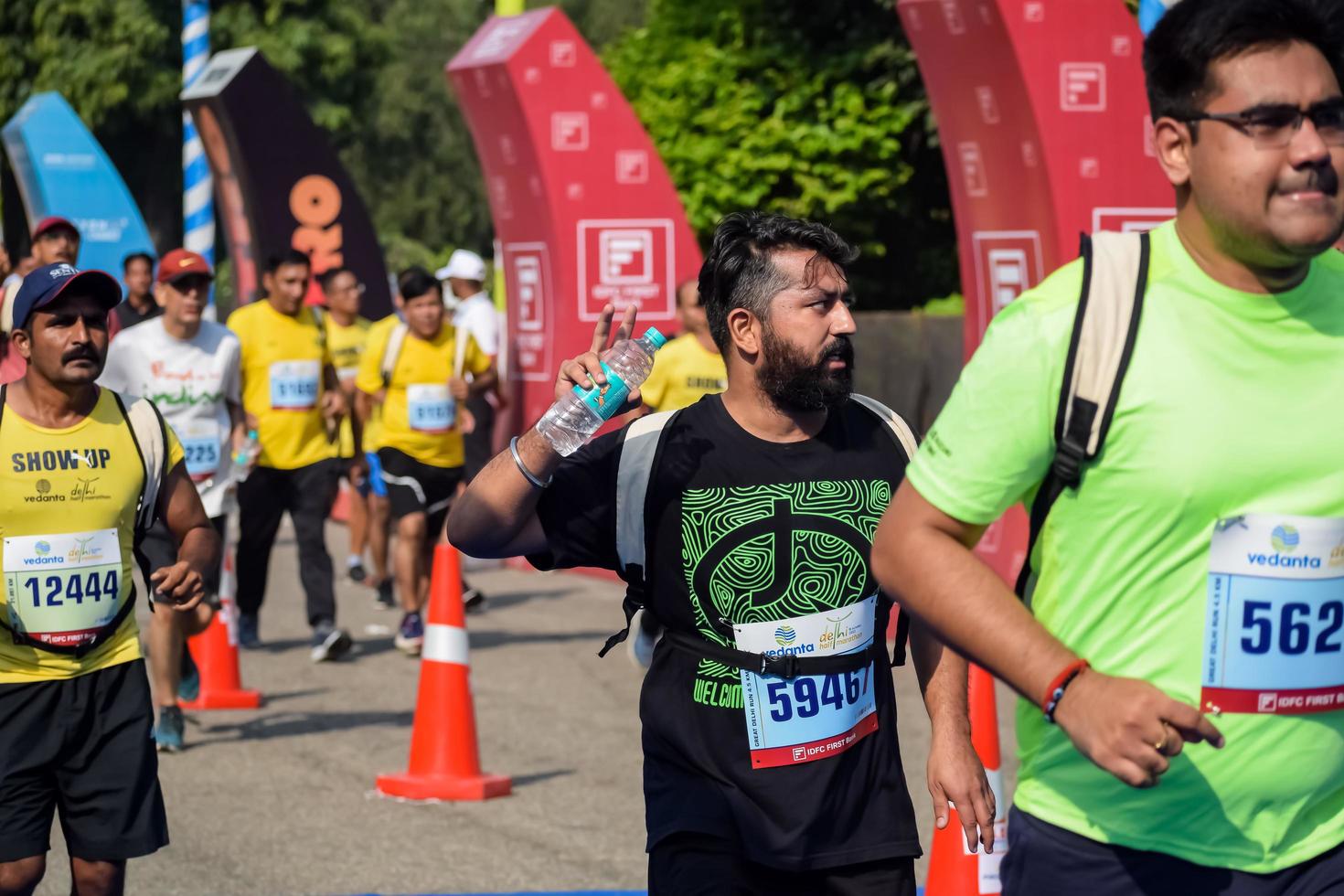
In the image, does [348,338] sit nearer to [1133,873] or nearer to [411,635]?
[411,635]

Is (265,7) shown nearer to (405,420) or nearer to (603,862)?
(405,420)

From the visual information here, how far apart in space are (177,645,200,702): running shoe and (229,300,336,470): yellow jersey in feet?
9.75

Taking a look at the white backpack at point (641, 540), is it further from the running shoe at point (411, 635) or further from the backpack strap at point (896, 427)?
the running shoe at point (411, 635)

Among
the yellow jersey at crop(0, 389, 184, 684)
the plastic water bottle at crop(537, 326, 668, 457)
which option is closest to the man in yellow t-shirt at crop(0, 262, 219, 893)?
the yellow jersey at crop(0, 389, 184, 684)

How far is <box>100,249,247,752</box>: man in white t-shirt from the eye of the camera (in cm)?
1029

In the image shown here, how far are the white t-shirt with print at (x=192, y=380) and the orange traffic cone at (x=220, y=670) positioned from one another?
59 centimetres

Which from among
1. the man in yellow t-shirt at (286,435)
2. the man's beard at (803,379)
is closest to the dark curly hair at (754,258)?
the man's beard at (803,379)

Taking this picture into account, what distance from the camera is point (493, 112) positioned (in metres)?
16.6

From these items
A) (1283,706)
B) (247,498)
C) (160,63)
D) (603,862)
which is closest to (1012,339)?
(1283,706)

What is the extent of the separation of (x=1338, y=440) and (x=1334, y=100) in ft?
1.52

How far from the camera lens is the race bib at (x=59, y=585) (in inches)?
222

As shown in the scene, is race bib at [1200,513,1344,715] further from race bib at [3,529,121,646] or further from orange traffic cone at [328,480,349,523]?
orange traffic cone at [328,480,349,523]

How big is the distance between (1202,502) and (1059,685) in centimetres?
34

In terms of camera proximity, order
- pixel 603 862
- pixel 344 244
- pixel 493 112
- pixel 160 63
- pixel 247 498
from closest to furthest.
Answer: pixel 603 862 < pixel 247 498 < pixel 493 112 < pixel 344 244 < pixel 160 63
